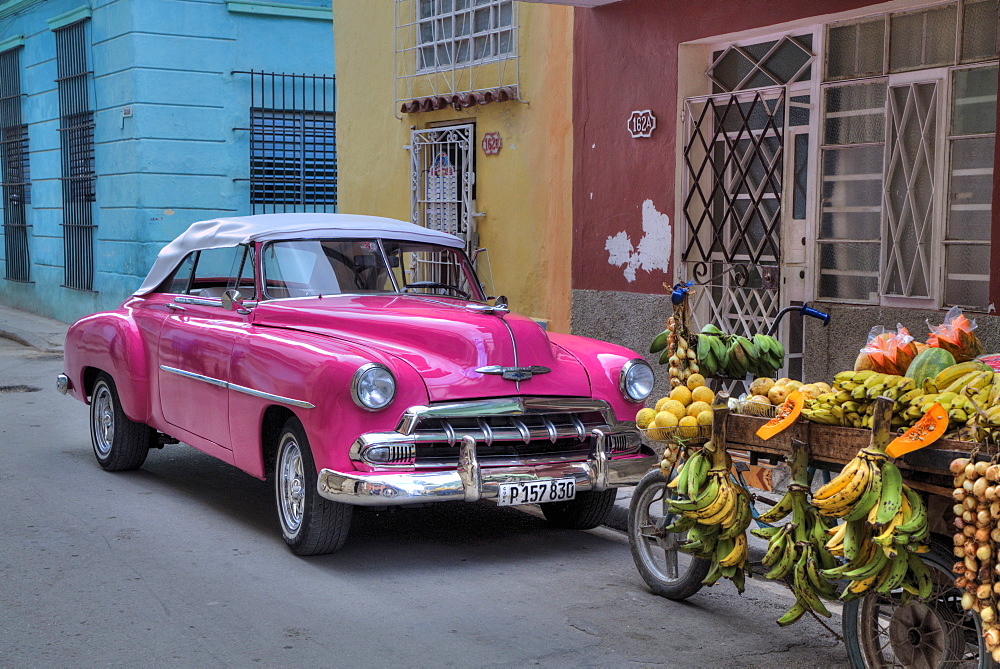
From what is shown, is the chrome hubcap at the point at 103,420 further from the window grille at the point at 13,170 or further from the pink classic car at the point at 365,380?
the window grille at the point at 13,170

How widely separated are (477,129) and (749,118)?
3.72 metres

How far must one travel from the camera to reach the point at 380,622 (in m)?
4.69

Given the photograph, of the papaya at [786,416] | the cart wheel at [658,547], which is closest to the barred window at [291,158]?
the cart wheel at [658,547]

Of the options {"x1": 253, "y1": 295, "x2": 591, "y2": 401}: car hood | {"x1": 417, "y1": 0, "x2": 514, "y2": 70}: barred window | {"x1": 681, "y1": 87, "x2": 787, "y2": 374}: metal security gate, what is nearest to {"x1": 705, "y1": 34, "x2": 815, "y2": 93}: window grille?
{"x1": 681, "y1": 87, "x2": 787, "y2": 374}: metal security gate

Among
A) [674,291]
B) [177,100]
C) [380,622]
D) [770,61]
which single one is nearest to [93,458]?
[380,622]

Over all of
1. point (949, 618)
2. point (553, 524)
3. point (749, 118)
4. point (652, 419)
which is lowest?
point (553, 524)

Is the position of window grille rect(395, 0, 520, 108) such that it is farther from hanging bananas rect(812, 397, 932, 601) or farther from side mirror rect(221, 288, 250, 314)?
hanging bananas rect(812, 397, 932, 601)

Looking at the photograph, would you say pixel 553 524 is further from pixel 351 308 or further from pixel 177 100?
→ pixel 177 100

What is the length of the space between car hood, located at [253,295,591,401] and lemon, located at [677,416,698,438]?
1134 mm

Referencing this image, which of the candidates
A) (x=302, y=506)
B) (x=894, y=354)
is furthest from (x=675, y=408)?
(x=302, y=506)

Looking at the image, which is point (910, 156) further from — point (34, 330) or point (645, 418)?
point (34, 330)

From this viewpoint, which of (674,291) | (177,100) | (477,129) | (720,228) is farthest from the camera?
(177,100)

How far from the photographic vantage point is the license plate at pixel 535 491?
530 centimetres

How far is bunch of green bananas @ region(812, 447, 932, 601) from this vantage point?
358cm
